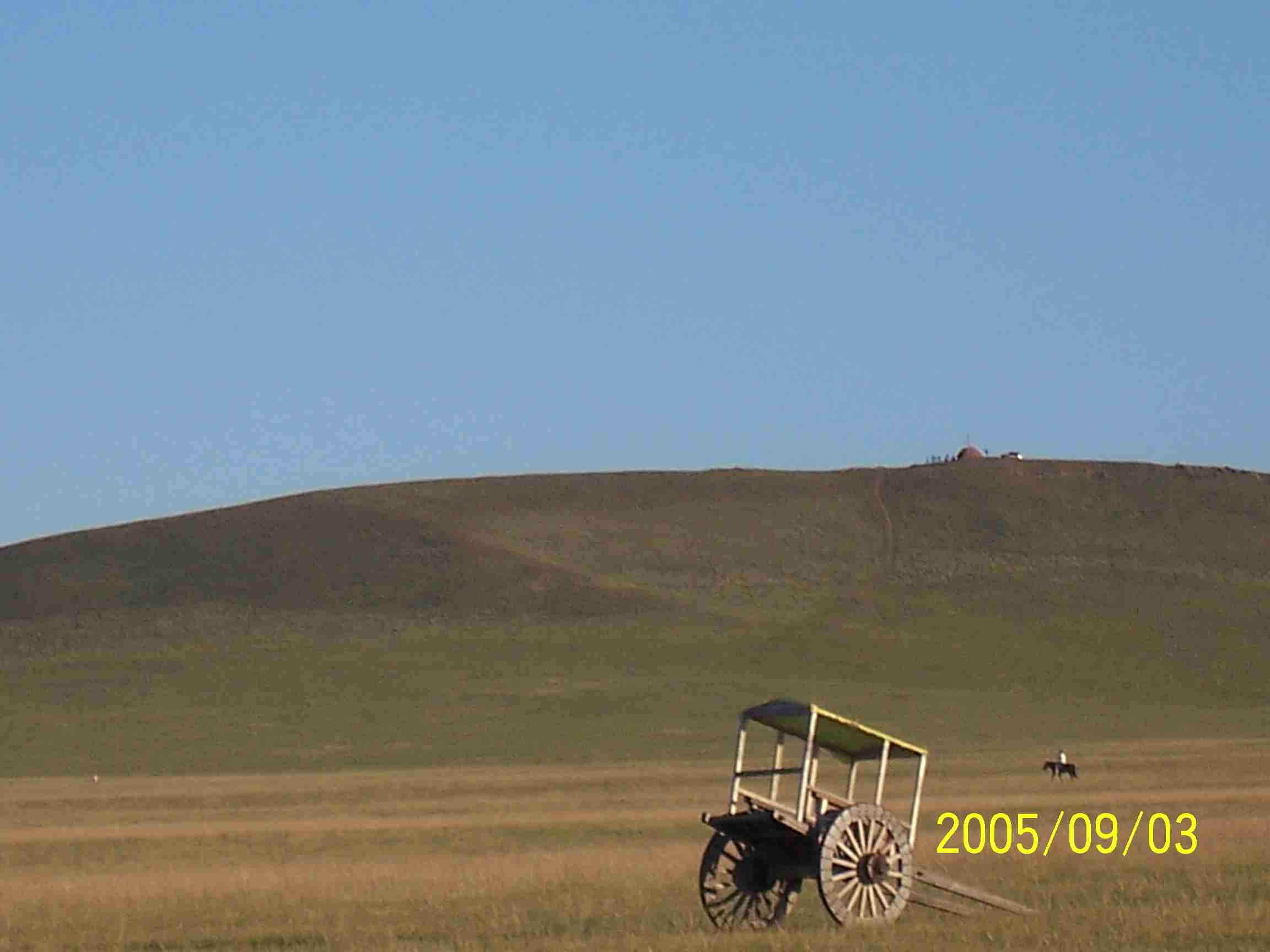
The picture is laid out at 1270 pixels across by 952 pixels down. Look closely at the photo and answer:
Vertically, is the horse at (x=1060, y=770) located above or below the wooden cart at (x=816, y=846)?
above

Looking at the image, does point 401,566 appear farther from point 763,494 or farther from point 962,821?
point 962,821

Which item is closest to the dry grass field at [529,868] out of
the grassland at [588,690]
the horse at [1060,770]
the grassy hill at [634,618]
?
the grassland at [588,690]

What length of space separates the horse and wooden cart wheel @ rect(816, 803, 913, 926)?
2304 cm

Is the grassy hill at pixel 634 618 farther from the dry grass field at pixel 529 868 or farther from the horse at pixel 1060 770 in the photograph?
the dry grass field at pixel 529 868

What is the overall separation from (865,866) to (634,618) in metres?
58.7

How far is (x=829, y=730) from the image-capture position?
1443 centimetres

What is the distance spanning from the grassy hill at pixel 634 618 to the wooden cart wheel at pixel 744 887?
33.0 m

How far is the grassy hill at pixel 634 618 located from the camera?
54656mm

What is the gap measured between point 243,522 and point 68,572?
33.7 ft

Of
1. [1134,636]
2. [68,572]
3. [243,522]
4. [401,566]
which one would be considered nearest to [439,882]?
[1134,636]

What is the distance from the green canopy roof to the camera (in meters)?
13.9
